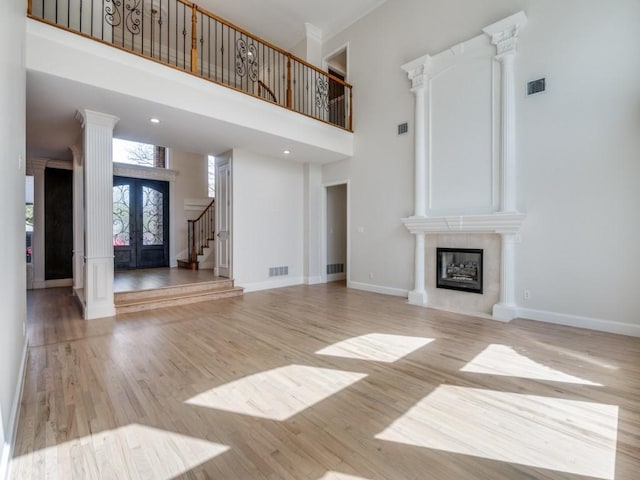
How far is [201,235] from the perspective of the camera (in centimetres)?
897

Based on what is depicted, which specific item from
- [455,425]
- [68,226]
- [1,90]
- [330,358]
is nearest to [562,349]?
[455,425]

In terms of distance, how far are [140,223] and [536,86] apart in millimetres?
9091

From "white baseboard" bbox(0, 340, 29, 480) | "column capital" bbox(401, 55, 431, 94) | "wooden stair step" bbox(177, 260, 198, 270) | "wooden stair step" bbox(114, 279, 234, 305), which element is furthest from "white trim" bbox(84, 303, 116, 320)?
"column capital" bbox(401, 55, 431, 94)

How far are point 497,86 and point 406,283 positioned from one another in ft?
11.4

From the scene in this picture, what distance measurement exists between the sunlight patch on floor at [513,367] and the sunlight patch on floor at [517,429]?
1.24 ft

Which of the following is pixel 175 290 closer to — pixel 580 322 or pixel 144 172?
pixel 144 172

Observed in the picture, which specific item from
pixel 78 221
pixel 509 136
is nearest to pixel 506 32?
pixel 509 136

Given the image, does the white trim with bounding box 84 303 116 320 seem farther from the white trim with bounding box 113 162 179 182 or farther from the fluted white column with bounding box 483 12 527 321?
the fluted white column with bounding box 483 12 527 321

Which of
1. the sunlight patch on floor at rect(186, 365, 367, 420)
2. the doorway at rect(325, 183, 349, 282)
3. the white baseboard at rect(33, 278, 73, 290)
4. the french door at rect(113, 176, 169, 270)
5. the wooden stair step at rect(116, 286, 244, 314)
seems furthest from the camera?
the french door at rect(113, 176, 169, 270)

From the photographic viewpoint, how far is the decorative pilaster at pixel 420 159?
17.5ft

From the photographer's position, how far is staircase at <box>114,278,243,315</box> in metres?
4.79

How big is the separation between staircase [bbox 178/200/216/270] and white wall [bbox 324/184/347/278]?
332 cm

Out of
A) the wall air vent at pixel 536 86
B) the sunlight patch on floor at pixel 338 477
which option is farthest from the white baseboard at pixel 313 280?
the sunlight patch on floor at pixel 338 477

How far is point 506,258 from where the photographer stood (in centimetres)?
441
